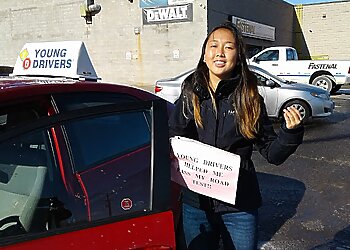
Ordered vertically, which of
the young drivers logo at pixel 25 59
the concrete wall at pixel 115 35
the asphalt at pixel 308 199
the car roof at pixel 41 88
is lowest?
the asphalt at pixel 308 199

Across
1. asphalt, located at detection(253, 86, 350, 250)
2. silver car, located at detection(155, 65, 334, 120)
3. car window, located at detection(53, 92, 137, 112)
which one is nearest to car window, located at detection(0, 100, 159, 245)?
car window, located at detection(53, 92, 137, 112)

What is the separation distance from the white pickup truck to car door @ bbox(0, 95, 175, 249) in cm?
1577

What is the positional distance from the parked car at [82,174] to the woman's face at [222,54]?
419 millimetres

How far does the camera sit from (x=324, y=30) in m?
30.6

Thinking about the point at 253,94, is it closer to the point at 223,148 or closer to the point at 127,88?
the point at 223,148

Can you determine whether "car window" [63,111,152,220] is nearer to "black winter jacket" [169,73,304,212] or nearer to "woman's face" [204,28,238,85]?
"black winter jacket" [169,73,304,212]

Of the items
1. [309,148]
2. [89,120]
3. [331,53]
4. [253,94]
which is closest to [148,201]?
[89,120]

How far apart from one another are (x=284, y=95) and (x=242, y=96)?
7.91m

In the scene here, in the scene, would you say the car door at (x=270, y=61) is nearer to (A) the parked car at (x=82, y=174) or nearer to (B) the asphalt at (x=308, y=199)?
(B) the asphalt at (x=308, y=199)

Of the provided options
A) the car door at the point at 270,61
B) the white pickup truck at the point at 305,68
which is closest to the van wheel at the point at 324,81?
the white pickup truck at the point at 305,68

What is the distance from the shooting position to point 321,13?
30.6 m

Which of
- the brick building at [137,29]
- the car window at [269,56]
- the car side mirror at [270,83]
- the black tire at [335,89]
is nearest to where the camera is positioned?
the car side mirror at [270,83]

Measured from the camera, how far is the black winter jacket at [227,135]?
6.87 ft

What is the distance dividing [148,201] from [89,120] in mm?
422
